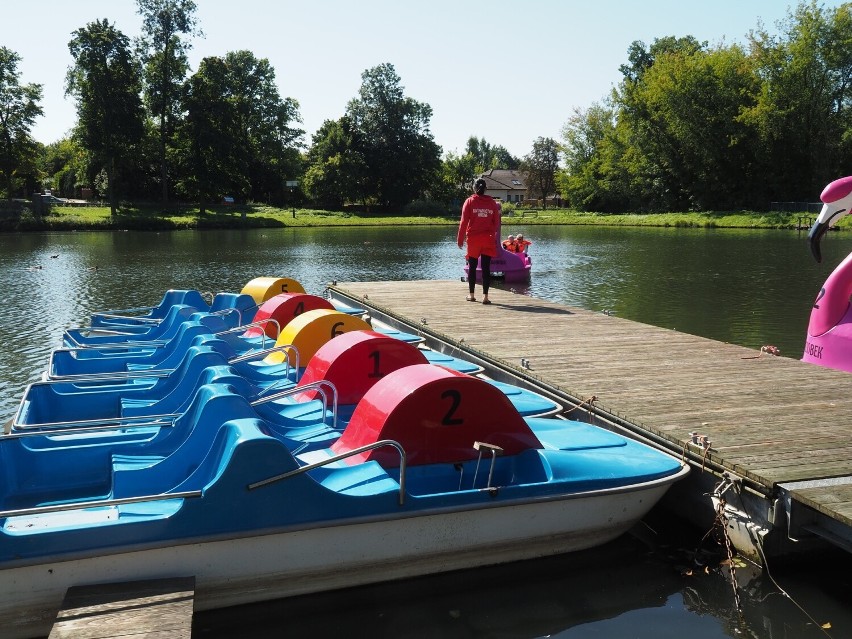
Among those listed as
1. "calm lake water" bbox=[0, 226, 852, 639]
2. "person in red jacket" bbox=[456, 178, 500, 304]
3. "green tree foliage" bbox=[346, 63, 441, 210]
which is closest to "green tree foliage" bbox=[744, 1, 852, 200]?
"calm lake water" bbox=[0, 226, 852, 639]

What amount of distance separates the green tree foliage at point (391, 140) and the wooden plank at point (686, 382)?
69068 millimetres

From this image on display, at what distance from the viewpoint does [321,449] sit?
640 cm

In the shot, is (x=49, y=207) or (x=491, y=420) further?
(x=49, y=207)

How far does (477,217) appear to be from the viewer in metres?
13.4

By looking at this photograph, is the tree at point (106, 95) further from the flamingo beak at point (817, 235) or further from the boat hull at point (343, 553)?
the boat hull at point (343, 553)

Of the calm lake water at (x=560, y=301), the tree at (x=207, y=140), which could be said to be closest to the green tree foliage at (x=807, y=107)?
the calm lake water at (x=560, y=301)

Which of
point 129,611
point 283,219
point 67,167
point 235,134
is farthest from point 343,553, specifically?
point 67,167

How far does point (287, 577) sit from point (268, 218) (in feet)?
200

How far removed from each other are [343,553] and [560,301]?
16.6 m

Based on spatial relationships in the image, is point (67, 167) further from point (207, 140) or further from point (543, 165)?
point (543, 165)

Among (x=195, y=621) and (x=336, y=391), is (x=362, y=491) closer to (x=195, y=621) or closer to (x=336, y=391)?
(x=195, y=621)

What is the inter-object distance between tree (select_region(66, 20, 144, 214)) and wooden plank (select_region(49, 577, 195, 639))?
60739 millimetres

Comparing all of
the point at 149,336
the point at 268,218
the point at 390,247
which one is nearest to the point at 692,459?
the point at 149,336

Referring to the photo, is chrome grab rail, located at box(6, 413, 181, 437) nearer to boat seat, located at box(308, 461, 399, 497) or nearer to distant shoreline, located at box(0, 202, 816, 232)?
boat seat, located at box(308, 461, 399, 497)
